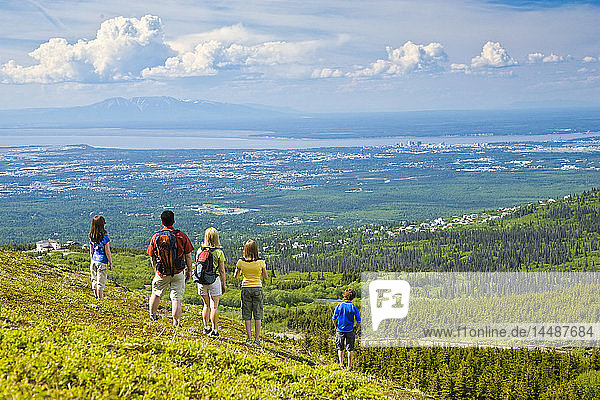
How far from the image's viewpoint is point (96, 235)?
616 inches

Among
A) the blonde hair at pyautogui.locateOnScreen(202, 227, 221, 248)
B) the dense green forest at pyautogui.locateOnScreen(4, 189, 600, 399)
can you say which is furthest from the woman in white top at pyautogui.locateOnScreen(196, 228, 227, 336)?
the dense green forest at pyautogui.locateOnScreen(4, 189, 600, 399)

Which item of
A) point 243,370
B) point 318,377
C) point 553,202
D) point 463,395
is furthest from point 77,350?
point 553,202

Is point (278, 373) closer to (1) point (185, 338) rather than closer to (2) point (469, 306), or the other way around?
(1) point (185, 338)

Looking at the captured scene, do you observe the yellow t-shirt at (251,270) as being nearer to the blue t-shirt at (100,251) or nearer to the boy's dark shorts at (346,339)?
the boy's dark shorts at (346,339)

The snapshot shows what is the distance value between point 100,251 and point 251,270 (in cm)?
553

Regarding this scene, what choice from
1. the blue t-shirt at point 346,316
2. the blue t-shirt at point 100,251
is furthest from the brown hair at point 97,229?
the blue t-shirt at point 346,316

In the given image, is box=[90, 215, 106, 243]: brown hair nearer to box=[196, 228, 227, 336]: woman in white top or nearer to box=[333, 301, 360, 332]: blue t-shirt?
box=[196, 228, 227, 336]: woman in white top

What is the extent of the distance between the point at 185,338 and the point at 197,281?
5.70 ft

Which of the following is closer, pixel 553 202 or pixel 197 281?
pixel 197 281

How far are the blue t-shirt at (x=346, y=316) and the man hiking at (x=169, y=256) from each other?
407 centimetres

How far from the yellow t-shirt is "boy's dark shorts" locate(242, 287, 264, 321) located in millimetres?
146

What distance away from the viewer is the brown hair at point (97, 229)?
15374mm

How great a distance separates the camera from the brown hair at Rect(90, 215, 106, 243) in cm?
1537

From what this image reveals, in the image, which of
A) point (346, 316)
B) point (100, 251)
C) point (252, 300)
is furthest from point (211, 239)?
point (100, 251)
